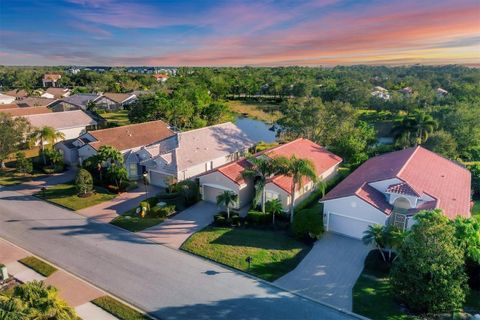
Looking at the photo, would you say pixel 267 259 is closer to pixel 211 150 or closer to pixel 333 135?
pixel 211 150

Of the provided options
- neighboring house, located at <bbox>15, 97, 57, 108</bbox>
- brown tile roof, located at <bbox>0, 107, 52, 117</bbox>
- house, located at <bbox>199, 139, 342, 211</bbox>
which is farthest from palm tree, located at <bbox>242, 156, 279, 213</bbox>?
neighboring house, located at <bbox>15, 97, 57, 108</bbox>

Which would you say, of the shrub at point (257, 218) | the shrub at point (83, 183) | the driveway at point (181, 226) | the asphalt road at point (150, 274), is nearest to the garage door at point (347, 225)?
the shrub at point (257, 218)

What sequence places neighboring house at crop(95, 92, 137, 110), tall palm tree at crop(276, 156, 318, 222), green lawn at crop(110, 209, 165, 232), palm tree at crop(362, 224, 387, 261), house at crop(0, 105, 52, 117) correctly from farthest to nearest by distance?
1. neighboring house at crop(95, 92, 137, 110)
2. house at crop(0, 105, 52, 117)
3. green lawn at crop(110, 209, 165, 232)
4. tall palm tree at crop(276, 156, 318, 222)
5. palm tree at crop(362, 224, 387, 261)

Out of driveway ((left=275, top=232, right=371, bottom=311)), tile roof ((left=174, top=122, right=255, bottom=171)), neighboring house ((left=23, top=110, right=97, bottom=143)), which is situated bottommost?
driveway ((left=275, top=232, right=371, bottom=311))

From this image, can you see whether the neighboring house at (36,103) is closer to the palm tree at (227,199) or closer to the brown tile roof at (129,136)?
the brown tile roof at (129,136)

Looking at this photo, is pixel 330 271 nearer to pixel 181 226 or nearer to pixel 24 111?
pixel 181 226

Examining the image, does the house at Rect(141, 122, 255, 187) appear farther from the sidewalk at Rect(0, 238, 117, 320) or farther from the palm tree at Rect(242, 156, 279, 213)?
the sidewalk at Rect(0, 238, 117, 320)
